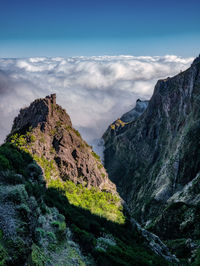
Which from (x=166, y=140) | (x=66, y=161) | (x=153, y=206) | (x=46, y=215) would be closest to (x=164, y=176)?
(x=153, y=206)

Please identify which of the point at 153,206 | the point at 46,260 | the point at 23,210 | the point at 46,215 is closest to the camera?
the point at 23,210

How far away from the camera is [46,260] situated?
25.0 m

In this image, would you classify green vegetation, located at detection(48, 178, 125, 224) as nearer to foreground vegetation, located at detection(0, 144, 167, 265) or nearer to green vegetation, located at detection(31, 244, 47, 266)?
foreground vegetation, located at detection(0, 144, 167, 265)

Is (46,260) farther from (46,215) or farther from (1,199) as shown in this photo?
(46,215)

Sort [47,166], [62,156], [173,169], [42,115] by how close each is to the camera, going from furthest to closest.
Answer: [173,169] → [42,115] → [62,156] → [47,166]

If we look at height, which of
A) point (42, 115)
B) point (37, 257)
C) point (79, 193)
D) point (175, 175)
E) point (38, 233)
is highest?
point (42, 115)

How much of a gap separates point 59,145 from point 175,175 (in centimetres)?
7539

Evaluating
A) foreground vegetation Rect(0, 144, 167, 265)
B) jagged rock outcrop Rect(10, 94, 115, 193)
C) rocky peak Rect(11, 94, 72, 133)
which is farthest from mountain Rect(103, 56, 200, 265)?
rocky peak Rect(11, 94, 72, 133)

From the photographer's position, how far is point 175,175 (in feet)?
412

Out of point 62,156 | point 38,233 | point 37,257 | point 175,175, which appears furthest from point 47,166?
point 175,175

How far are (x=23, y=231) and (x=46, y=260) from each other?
707cm

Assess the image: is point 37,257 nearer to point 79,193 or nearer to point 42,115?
point 79,193

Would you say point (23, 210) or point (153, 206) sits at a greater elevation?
point (23, 210)

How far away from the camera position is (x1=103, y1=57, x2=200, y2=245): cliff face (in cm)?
9138
